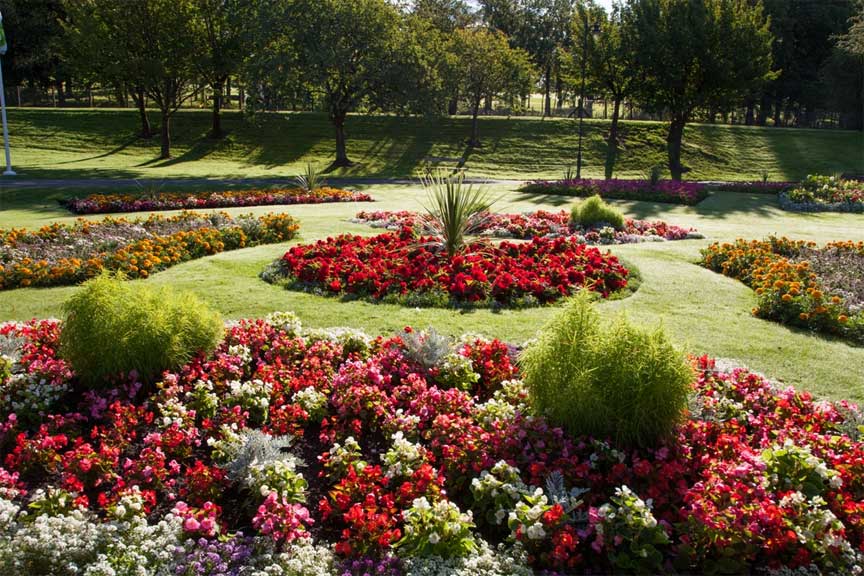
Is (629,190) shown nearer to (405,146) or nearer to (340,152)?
(340,152)

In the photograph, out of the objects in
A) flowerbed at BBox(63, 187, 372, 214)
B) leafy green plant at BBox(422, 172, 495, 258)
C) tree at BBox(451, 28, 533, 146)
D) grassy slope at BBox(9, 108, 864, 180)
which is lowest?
flowerbed at BBox(63, 187, 372, 214)

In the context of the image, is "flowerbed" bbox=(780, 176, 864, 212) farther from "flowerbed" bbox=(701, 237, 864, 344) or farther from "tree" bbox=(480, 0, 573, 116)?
"tree" bbox=(480, 0, 573, 116)

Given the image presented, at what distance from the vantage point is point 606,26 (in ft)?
108

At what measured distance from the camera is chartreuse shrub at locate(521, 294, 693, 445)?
12.9 ft

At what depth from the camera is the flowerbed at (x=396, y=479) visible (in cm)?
331

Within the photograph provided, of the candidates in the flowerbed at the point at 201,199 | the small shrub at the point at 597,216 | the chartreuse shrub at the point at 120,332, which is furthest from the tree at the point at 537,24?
the chartreuse shrub at the point at 120,332

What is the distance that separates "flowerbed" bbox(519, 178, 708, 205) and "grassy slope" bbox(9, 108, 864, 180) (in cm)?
977

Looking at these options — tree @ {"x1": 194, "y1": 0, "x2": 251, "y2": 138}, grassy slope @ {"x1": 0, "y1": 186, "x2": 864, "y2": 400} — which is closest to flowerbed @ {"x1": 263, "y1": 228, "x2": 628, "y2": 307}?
grassy slope @ {"x1": 0, "y1": 186, "x2": 864, "y2": 400}

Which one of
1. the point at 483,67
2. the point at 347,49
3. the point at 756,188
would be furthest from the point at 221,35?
the point at 756,188

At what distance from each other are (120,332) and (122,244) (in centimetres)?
630

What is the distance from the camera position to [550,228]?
43.9 ft

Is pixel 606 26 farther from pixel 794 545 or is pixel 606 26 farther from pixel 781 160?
pixel 794 545

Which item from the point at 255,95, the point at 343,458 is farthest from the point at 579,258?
the point at 255,95

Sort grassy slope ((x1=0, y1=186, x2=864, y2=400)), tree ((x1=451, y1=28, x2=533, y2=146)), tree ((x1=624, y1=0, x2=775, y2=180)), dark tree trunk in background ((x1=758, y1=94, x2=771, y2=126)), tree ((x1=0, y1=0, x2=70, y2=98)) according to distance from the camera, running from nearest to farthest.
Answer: grassy slope ((x1=0, y1=186, x2=864, y2=400)), tree ((x1=624, y1=0, x2=775, y2=180)), tree ((x1=451, y1=28, x2=533, y2=146)), tree ((x1=0, y1=0, x2=70, y2=98)), dark tree trunk in background ((x1=758, y1=94, x2=771, y2=126))
